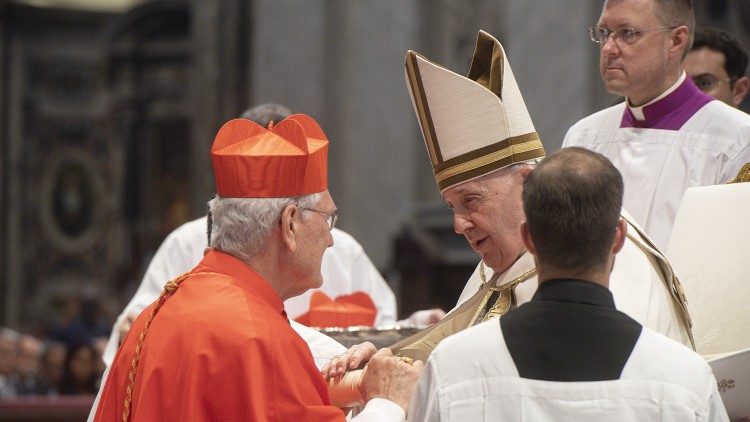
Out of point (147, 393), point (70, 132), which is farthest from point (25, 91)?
point (147, 393)

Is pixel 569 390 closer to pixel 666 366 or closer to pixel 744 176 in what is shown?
pixel 666 366

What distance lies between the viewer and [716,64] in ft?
17.6

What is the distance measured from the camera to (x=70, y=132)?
15883 mm

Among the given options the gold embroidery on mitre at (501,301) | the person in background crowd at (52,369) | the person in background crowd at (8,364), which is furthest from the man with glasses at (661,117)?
the person in background crowd at (52,369)

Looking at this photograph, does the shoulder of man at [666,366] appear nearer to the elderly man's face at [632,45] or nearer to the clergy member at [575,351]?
the clergy member at [575,351]

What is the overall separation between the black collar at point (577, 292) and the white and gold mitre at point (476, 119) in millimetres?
981

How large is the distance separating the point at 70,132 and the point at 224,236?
13.2 metres

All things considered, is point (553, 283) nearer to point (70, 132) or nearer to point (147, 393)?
point (147, 393)

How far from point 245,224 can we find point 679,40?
5.73ft

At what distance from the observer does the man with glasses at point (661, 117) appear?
13.8 feet

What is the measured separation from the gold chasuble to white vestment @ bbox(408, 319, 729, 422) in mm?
795

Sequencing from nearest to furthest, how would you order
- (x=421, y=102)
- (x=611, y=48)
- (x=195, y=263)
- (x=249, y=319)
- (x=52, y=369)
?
(x=249, y=319)
(x=421, y=102)
(x=611, y=48)
(x=195, y=263)
(x=52, y=369)

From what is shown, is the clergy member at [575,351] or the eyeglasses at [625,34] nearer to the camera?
the clergy member at [575,351]

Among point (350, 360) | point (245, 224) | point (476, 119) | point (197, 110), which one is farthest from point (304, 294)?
point (197, 110)
